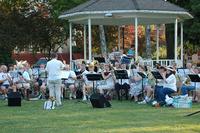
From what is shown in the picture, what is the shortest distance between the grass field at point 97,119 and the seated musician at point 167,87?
65 centimetres

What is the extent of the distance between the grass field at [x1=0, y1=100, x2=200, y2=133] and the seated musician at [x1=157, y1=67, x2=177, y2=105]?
0.65 metres

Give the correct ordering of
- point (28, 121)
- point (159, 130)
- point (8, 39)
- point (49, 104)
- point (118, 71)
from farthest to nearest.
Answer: point (8, 39)
point (118, 71)
point (49, 104)
point (28, 121)
point (159, 130)

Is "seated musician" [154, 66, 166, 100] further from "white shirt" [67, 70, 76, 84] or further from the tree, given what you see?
the tree

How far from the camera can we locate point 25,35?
4384 cm

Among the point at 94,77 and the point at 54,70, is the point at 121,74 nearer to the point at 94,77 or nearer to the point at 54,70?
the point at 94,77

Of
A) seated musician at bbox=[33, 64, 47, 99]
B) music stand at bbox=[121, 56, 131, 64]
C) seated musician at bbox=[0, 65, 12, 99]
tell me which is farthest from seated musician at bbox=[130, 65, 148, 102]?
seated musician at bbox=[0, 65, 12, 99]

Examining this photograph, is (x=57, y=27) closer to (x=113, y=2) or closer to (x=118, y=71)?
(x=113, y=2)

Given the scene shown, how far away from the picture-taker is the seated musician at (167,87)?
67.9 feet

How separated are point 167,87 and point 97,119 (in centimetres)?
530

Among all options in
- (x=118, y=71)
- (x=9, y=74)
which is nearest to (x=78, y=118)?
(x=118, y=71)

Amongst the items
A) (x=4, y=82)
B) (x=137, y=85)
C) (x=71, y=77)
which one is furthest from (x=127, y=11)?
(x=4, y=82)

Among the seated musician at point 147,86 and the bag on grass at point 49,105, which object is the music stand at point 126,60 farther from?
the bag on grass at point 49,105

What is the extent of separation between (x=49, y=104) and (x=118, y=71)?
4.71 meters

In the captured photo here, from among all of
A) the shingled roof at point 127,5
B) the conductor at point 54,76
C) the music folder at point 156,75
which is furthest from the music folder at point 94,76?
the shingled roof at point 127,5
